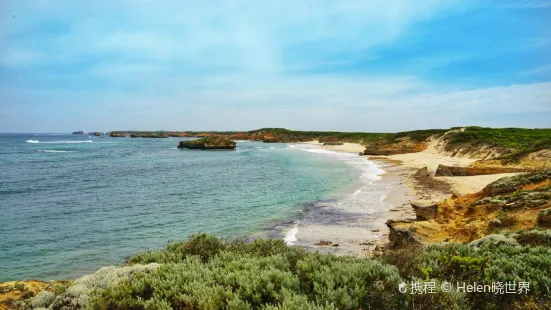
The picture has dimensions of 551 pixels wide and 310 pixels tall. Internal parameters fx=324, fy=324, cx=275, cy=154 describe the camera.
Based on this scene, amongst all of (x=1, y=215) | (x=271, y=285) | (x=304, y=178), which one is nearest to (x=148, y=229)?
(x=1, y=215)

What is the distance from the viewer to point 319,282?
5.00 metres

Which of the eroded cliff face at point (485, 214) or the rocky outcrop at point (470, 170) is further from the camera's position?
the rocky outcrop at point (470, 170)

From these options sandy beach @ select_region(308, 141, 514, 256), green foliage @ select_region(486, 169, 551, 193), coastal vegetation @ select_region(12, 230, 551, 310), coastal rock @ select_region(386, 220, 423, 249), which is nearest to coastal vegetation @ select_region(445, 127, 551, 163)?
sandy beach @ select_region(308, 141, 514, 256)

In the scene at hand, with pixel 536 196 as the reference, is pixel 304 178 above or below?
below

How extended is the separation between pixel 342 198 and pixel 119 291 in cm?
2286

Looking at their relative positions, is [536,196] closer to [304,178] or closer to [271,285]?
[271,285]

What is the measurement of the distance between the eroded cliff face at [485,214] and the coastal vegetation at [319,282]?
452 cm

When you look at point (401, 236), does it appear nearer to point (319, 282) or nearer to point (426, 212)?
point (426, 212)

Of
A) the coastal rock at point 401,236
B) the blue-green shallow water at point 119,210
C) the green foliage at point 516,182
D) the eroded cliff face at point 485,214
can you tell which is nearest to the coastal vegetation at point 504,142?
the blue-green shallow water at point 119,210

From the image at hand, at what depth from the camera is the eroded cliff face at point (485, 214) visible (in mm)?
10305

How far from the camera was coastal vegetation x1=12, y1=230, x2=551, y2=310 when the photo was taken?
14.9ft

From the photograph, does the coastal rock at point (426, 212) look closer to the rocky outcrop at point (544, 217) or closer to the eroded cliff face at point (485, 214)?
the eroded cliff face at point (485, 214)

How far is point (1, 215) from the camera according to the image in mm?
20828

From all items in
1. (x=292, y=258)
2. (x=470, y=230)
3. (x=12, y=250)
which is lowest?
(x=12, y=250)
